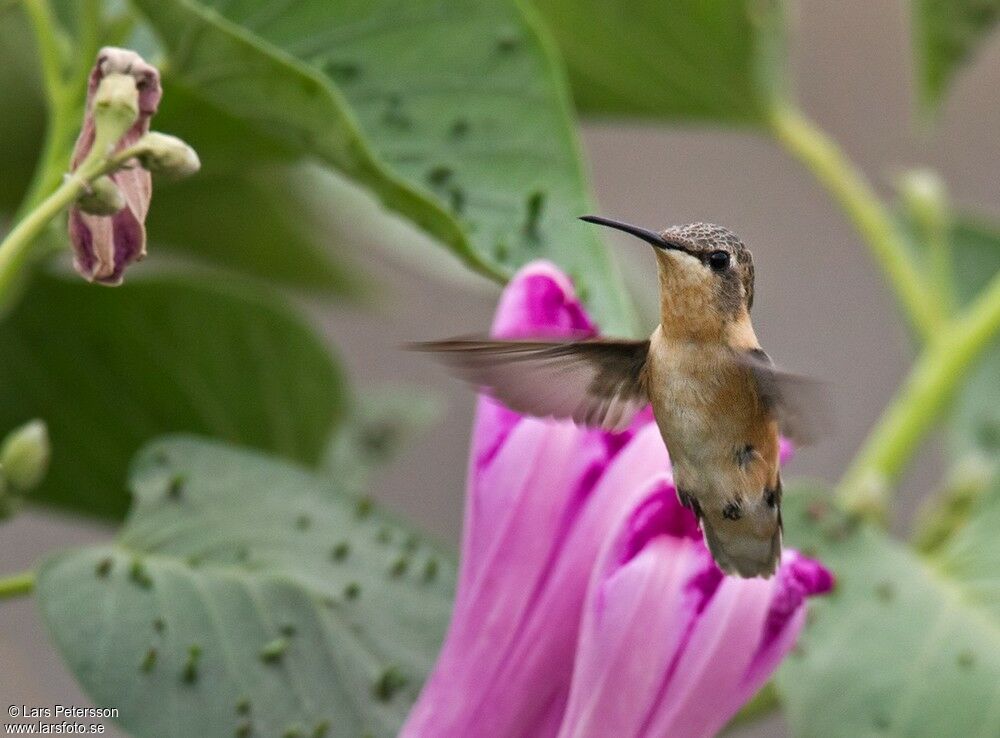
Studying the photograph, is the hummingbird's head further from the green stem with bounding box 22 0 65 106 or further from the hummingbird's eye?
the green stem with bounding box 22 0 65 106

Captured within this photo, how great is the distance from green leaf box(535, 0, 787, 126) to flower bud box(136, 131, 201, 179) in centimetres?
27

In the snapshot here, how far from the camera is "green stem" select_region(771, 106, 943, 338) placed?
19.9 inches

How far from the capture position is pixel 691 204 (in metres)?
1.53

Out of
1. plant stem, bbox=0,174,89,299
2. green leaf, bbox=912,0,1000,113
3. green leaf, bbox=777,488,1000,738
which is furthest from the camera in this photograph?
green leaf, bbox=912,0,1000,113

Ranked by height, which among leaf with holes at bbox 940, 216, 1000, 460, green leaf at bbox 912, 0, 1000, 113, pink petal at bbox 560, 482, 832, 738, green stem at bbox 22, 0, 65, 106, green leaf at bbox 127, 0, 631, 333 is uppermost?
green leaf at bbox 912, 0, 1000, 113

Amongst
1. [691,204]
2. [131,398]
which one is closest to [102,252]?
[131,398]

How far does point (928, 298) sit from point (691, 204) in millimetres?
1021

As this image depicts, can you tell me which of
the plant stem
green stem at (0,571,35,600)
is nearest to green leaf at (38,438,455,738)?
green stem at (0,571,35,600)

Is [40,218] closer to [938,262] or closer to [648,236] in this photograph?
[648,236]

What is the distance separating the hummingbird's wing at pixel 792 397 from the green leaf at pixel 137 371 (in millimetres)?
191

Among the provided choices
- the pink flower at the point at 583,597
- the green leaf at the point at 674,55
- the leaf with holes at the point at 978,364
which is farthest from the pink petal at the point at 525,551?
the leaf with holes at the point at 978,364

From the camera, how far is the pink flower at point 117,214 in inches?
9.3

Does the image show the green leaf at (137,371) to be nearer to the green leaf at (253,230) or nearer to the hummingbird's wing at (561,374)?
the green leaf at (253,230)

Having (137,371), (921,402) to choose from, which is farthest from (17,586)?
(921,402)
